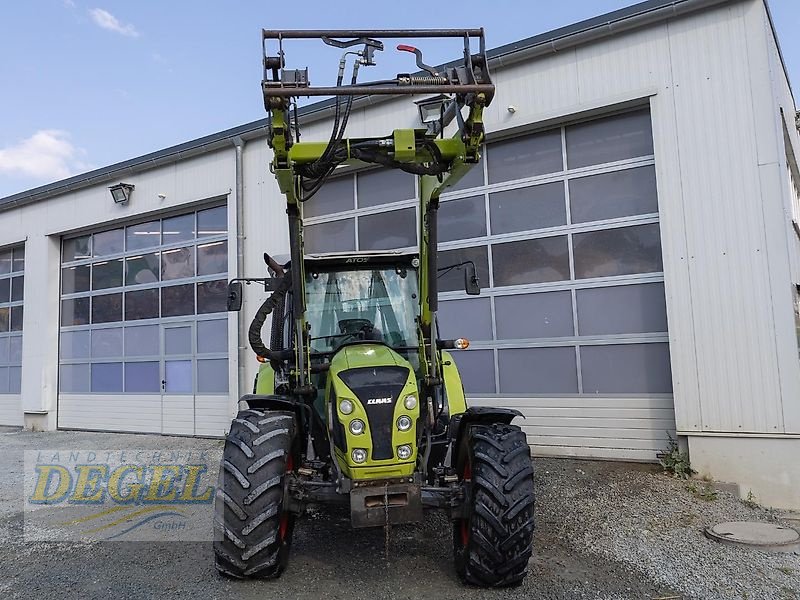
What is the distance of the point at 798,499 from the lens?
6137 millimetres

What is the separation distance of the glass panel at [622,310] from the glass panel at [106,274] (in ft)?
31.2

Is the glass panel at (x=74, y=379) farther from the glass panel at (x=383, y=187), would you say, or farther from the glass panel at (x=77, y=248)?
the glass panel at (x=383, y=187)

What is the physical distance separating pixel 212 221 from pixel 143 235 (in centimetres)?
204

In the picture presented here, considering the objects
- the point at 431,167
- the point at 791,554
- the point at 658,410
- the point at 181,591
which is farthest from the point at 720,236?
the point at 181,591

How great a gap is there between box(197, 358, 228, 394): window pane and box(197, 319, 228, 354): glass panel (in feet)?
0.66

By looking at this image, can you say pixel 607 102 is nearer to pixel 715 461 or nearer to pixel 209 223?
pixel 715 461

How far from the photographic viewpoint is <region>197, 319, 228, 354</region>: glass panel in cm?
1098

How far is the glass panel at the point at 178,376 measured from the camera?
1138 cm

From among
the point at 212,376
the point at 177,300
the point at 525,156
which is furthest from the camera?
the point at 177,300

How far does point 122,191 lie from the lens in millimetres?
12109

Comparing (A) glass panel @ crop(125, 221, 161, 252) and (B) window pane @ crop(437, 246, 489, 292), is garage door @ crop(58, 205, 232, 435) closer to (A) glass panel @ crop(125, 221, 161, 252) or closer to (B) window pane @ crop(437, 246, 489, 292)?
(A) glass panel @ crop(125, 221, 161, 252)

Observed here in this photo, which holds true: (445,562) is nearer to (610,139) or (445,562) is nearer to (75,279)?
(610,139)

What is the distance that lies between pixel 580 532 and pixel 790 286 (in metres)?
3.48

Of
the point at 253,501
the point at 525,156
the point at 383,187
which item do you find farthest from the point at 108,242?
the point at 253,501
